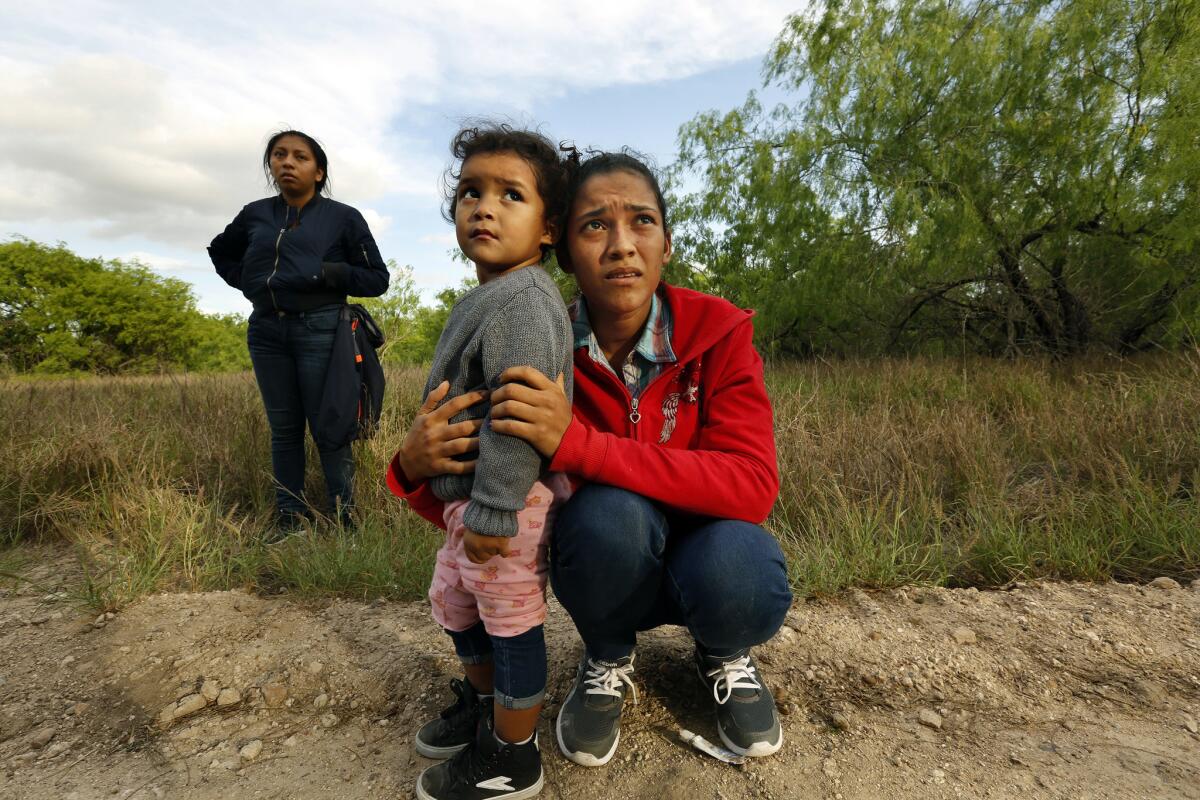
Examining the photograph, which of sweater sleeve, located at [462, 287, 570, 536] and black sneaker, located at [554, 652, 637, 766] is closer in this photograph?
sweater sleeve, located at [462, 287, 570, 536]

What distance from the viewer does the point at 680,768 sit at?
1.50m

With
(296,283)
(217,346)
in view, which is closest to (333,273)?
(296,283)

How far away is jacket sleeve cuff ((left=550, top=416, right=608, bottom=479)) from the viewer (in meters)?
1.35

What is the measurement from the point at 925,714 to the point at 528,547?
1169mm

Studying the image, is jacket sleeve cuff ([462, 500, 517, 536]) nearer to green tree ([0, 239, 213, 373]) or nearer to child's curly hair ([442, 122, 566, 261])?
child's curly hair ([442, 122, 566, 261])

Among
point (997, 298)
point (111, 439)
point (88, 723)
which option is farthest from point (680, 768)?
point (997, 298)

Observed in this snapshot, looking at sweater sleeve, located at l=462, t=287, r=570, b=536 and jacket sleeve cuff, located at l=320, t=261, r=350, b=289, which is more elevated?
jacket sleeve cuff, located at l=320, t=261, r=350, b=289

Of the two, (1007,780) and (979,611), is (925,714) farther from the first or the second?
(979,611)

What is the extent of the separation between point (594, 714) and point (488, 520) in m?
0.67

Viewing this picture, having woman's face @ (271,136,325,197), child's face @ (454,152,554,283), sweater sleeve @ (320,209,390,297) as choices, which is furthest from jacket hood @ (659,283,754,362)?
woman's face @ (271,136,325,197)

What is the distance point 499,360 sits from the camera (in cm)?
133

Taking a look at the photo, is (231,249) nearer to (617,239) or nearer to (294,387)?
(294,387)

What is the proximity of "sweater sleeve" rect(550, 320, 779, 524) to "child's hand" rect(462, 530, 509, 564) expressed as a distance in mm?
198

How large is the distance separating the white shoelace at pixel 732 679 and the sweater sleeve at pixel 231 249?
9.63 ft
